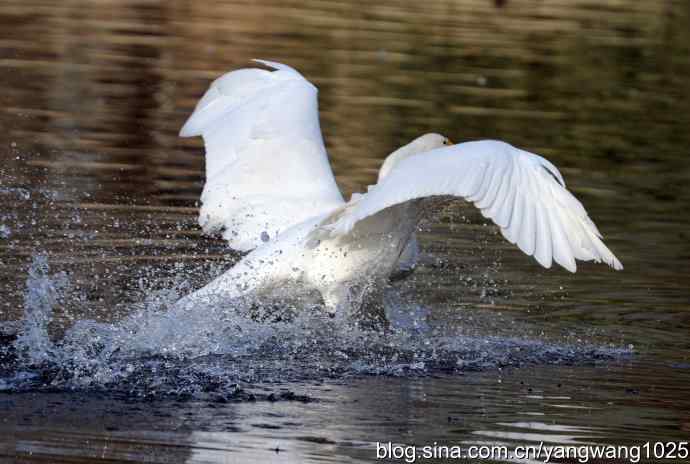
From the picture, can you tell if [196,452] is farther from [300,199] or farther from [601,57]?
[601,57]

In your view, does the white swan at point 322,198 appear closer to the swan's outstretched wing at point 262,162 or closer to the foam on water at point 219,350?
the swan's outstretched wing at point 262,162

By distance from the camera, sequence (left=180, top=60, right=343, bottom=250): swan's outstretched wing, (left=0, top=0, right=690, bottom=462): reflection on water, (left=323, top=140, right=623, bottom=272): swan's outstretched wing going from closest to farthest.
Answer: (left=0, top=0, right=690, bottom=462): reflection on water → (left=323, top=140, right=623, bottom=272): swan's outstretched wing → (left=180, top=60, right=343, bottom=250): swan's outstretched wing

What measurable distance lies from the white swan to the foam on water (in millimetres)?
182

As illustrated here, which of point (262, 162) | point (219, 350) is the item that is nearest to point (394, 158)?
point (262, 162)

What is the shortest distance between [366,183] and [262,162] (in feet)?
13.1

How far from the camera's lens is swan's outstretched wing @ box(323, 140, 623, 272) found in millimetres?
7105

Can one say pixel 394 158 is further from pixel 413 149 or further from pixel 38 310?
pixel 38 310

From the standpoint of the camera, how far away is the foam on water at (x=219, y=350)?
7.31 meters

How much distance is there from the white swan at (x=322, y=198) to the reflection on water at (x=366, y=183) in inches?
31.3

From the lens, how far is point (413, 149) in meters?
8.47

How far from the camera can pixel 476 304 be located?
9.62 meters

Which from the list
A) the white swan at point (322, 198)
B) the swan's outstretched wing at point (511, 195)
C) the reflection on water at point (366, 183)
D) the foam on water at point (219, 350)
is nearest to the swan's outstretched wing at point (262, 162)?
the white swan at point (322, 198)

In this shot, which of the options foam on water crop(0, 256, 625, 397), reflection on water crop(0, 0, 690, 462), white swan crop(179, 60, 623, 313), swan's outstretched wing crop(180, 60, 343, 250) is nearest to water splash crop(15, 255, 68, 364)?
foam on water crop(0, 256, 625, 397)

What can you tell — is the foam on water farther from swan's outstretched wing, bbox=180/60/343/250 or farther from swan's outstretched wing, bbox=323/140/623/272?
swan's outstretched wing, bbox=323/140/623/272
